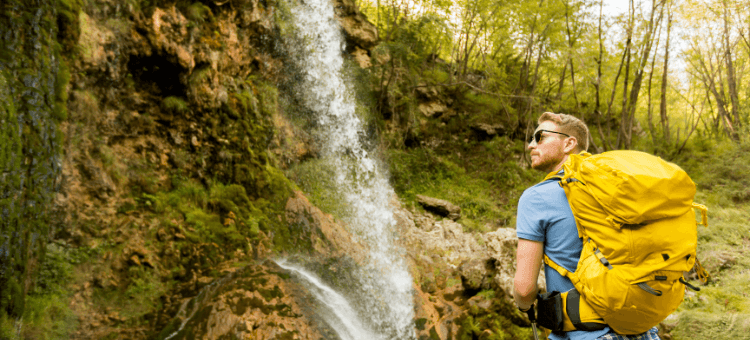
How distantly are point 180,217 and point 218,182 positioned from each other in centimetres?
123

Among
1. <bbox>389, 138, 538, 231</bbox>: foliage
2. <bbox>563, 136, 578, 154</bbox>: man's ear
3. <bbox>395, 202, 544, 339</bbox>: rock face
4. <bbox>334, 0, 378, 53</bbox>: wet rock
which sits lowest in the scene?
<bbox>395, 202, 544, 339</bbox>: rock face

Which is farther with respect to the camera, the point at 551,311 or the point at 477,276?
the point at 477,276

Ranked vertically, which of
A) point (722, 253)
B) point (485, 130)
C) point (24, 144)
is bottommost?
point (722, 253)

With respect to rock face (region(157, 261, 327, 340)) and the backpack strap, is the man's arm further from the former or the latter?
rock face (region(157, 261, 327, 340))

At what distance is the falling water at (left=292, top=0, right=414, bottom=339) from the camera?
27.6 feet

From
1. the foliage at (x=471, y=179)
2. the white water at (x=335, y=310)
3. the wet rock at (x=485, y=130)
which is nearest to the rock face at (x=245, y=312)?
the white water at (x=335, y=310)

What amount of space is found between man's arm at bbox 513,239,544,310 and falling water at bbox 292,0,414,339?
6.12m

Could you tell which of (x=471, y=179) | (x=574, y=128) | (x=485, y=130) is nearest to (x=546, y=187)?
(x=574, y=128)

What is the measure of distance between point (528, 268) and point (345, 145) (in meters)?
10.2

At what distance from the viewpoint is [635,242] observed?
4.14 ft

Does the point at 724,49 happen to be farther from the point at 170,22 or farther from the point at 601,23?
the point at 170,22

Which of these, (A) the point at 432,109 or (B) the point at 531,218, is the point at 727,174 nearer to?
(A) the point at 432,109

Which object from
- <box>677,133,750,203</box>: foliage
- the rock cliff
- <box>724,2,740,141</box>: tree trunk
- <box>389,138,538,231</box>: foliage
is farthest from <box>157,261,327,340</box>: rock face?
<box>724,2,740,141</box>: tree trunk

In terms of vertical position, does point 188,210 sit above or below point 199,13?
below
